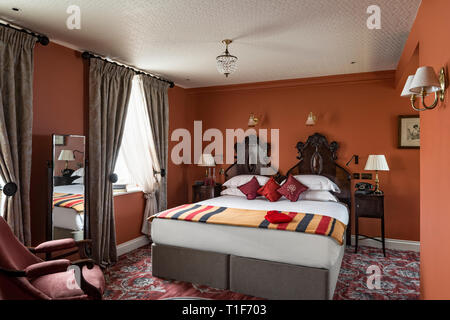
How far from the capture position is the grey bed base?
2.61 metres

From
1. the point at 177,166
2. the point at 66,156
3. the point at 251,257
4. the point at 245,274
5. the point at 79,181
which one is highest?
the point at 66,156

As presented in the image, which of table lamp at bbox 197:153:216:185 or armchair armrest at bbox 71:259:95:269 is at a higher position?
table lamp at bbox 197:153:216:185

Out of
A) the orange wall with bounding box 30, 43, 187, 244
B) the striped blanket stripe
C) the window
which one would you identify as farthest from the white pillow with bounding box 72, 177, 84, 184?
the window

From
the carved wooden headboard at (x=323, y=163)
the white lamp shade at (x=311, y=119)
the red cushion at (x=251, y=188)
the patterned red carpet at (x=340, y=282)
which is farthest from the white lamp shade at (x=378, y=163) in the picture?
the red cushion at (x=251, y=188)

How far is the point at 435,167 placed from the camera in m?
2.01

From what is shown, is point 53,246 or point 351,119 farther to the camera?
point 351,119

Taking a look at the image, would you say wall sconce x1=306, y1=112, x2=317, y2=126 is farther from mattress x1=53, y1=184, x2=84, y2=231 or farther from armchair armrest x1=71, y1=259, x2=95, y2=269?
armchair armrest x1=71, y1=259, x2=95, y2=269

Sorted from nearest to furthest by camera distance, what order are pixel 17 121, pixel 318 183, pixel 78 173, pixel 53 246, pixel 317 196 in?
pixel 53 246 < pixel 17 121 < pixel 78 173 < pixel 317 196 < pixel 318 183

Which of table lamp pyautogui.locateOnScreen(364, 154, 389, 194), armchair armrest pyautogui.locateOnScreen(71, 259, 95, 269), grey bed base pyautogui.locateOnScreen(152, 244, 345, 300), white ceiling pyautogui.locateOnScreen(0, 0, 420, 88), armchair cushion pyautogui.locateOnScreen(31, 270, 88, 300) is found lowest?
grey bed base pyautogui.locateOnScreen(152, 244, 345, 300)

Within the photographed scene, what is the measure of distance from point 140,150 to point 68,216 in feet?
5.15

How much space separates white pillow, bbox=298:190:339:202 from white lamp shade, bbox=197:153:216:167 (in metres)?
1.71

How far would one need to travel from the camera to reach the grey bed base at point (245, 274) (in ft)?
8.57

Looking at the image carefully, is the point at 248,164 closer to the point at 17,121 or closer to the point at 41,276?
the point at 17,121

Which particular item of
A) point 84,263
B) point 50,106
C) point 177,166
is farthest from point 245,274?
point 177,166
